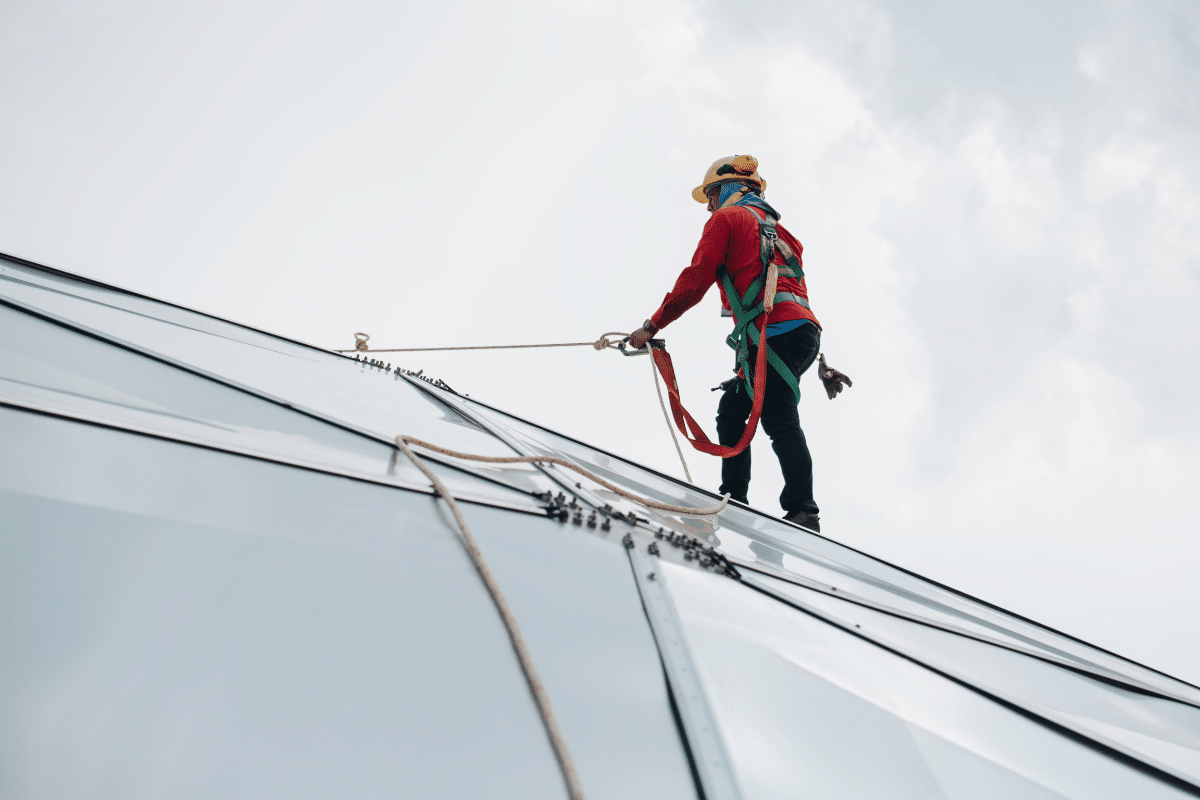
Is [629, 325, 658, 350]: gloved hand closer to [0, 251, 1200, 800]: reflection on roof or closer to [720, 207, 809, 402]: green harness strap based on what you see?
[720, 207, 809, 402]: green harness strap

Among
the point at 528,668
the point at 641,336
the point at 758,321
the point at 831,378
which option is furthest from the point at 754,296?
the point at 528,668

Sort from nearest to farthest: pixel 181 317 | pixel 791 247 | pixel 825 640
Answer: pixel 825 640 → pixel 181 317 → pixel 791 247

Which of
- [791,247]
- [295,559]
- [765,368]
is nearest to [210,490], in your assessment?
[295,559]

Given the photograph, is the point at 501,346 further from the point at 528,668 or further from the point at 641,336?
the point at 528,668

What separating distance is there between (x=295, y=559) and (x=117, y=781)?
0.45 metres

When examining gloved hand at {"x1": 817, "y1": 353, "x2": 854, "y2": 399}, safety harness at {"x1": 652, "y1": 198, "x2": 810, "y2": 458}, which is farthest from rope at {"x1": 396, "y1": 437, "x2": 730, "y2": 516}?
gloved hand at {"x1": 817, "y1": 353, "x2": 854, "y2": 399}

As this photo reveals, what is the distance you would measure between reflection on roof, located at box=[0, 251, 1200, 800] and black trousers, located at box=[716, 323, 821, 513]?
170 cm

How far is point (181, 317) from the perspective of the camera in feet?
12.5

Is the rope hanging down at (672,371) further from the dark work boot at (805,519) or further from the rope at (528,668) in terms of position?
the rope at (528,668)

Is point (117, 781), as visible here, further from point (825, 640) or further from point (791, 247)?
point (791, 247)

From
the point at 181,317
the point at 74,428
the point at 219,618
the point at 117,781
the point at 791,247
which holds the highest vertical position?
the point at 791,247

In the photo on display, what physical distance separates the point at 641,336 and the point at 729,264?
704mm

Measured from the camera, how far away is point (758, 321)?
4.30m

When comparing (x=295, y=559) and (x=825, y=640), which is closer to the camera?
(x=295, y=559)
